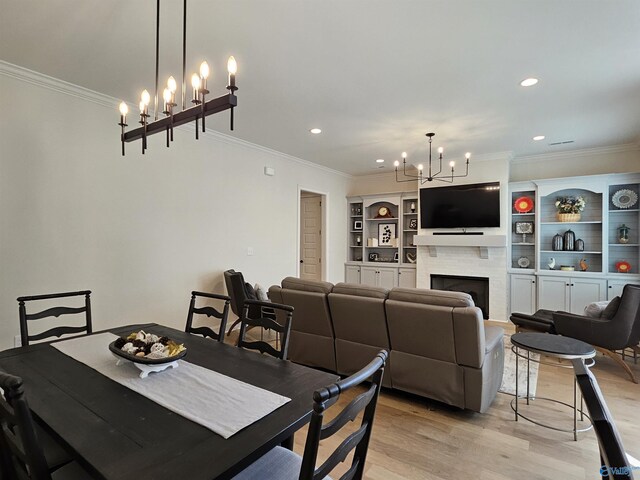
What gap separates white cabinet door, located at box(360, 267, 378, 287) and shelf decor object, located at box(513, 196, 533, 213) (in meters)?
2.82

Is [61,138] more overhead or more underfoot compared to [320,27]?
more underfoot

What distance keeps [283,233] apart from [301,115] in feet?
7.55

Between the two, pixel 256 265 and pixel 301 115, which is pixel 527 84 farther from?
pixel 256 265

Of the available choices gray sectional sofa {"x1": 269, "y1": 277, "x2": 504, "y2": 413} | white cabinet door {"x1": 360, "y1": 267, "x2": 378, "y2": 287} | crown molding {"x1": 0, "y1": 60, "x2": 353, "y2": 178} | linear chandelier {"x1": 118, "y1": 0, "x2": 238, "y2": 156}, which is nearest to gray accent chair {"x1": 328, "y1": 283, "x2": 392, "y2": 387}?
gray sectional sofa {"x1": 269, "y1": 277, "x2": 504, "y2": 413}

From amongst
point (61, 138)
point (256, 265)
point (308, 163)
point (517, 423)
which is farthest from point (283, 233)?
point (517, 423)

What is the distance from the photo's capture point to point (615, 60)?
277 centimetres

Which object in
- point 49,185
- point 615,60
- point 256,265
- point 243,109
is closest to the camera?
point 615,60

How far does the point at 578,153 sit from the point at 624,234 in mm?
1447

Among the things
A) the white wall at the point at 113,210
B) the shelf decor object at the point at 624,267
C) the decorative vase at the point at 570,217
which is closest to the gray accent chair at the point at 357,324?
the white wall at the point at 113,210

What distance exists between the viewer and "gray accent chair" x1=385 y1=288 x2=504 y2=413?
8.04 feet

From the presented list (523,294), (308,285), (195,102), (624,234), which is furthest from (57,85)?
(624,234)

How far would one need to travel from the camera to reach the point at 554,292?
538cm

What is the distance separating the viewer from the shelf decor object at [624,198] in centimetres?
507

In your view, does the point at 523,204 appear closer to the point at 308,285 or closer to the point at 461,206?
the point at 461,206
